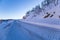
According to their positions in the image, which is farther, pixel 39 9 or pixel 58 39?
pixel 39 9

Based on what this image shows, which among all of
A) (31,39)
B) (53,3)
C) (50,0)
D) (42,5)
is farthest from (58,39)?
(42,5)

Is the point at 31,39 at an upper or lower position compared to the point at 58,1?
lower

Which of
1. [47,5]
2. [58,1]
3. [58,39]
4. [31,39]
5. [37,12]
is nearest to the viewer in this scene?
[58,39]

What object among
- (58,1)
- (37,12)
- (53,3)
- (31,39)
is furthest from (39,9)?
(31,39)

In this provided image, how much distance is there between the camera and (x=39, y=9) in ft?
257

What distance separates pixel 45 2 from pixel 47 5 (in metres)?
1.98

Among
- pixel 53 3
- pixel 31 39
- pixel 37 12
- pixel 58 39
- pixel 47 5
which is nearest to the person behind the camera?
pixel 58 39

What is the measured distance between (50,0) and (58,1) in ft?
34.1

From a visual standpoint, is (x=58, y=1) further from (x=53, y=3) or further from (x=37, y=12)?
(x=37, y=12)

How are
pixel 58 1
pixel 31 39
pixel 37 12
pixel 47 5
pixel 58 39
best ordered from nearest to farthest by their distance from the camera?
pixel 58 39 < pixel 31 39 < pixel 58 1 < pixel 47 5 < pixel 37 12

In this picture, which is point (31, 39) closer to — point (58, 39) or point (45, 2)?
point (58, 39)

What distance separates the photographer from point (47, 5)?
72.1m

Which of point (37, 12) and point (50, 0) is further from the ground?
point (50, 0)

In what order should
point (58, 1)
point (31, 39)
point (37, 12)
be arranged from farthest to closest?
1. point (37, 12)
2. point (58, 1)
3. point (31, 39)
